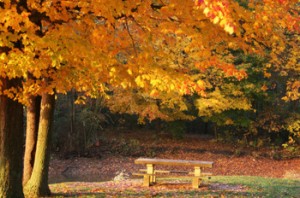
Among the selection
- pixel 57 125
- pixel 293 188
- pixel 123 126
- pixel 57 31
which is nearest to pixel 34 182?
pixel 57 31

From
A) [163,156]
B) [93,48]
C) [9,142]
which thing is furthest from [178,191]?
[163,156]

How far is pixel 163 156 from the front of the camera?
26.4 m

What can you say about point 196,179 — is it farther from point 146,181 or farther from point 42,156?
point 42,156

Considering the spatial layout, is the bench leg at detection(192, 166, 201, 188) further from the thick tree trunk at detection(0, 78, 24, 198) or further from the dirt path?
the dirt path

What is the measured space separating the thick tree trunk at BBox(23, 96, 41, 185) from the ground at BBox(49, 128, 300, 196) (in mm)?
8048

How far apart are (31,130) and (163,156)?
15.7m

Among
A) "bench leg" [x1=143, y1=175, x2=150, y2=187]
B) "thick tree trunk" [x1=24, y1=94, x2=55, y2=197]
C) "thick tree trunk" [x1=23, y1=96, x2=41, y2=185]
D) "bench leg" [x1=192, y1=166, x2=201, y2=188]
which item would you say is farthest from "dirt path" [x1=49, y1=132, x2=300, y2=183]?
"thick tree trunk" [x1=24, y1=94, x2=55, y2=197]

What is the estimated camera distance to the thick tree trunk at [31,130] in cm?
1113

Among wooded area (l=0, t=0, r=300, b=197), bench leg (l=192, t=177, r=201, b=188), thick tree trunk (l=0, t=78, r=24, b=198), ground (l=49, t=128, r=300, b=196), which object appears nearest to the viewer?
wooded area (l=0, t=0, r=300, b=197)

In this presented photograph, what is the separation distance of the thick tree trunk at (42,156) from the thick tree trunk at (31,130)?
0.37m

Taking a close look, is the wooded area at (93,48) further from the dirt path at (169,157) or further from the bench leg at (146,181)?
the dirt path at (169,157)

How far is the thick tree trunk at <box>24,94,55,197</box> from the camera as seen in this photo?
419 inches

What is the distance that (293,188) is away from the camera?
45.4ft

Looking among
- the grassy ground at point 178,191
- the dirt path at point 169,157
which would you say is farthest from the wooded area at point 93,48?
the dirt path at point 169,157
